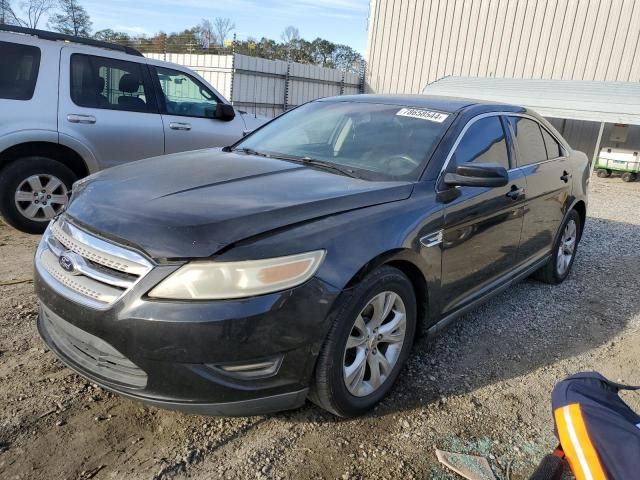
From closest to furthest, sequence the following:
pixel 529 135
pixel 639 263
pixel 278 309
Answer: pixel 278 309, pixel 529 135, pixel 639 263

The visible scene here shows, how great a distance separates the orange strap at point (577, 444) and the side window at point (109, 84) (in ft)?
16.8

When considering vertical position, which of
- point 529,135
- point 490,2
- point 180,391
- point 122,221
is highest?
point 490,2

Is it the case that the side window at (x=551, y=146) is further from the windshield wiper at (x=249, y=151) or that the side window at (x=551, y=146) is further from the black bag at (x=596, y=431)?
the black bag at (x=596, y=431)

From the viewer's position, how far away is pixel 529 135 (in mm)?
4258

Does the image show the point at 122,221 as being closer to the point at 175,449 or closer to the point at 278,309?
the point at 278,309

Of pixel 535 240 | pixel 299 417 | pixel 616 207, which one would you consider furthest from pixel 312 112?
pixel 616 207

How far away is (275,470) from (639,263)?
5.37 meters

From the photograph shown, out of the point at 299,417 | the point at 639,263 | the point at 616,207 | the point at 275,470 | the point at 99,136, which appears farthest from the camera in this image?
the point at 616,207

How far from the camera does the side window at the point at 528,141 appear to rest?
4.03 m

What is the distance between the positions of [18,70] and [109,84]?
86cm

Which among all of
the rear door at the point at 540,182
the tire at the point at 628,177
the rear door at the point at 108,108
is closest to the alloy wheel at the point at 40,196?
the rear door at the point at 108,108

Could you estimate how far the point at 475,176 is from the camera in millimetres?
2945

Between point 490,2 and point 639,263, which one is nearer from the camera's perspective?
point 639,263

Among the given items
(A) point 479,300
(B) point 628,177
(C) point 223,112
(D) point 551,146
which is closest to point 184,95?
(C) point 223,112
